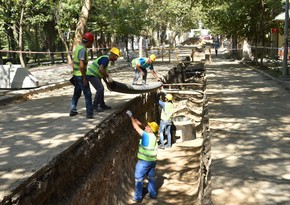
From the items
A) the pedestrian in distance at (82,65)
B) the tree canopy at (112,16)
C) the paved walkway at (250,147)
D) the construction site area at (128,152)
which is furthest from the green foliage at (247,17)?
the pedestrian in distance at (82,65)

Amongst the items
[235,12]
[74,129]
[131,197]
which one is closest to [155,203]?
[131,197]

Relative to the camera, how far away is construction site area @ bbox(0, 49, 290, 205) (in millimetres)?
5094

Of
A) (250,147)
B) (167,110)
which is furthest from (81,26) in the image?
(250,147)

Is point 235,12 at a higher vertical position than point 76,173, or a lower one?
higher

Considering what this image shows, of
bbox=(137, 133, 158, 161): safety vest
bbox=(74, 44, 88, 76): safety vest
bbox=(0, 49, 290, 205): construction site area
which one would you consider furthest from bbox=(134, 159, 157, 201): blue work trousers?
bbox=(74, 44, 88, 76): safety vest

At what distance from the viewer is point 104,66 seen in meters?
8.05

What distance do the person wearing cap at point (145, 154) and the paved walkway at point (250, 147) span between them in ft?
4.30

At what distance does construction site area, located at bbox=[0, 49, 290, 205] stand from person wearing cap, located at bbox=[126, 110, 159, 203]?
0.44 m

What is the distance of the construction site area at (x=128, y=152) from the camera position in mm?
5094

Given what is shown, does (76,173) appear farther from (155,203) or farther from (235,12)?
(235,12)

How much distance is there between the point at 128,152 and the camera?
10.0 m

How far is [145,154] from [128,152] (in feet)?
7.37

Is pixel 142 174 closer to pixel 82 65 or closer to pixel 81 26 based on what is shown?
pixel 82 65

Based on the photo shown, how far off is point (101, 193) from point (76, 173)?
1.01 meters
